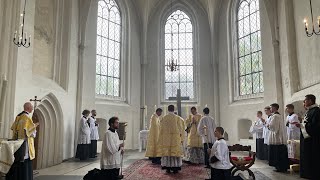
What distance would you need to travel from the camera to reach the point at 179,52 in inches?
664

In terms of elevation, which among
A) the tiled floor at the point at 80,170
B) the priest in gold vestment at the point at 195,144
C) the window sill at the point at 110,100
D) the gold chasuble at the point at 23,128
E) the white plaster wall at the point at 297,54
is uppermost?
the white plaster wall at the point at 297,54

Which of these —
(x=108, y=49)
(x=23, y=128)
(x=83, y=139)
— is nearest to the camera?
(x=23, y=128)

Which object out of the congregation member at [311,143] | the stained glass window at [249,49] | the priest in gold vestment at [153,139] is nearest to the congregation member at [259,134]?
the stained glass window at [249,49]

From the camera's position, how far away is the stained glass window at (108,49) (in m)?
14.4

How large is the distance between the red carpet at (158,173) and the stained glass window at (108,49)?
20.6 feet

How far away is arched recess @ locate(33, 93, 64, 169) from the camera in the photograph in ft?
31.6

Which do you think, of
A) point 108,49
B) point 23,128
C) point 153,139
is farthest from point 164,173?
point 108,49

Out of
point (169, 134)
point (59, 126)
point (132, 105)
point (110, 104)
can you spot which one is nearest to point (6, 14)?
point (59, 126)

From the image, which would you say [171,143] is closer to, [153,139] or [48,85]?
[153,139]

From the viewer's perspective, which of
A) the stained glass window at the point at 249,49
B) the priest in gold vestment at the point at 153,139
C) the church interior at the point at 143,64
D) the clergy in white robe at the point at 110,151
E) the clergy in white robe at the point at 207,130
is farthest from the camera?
the stained glass window at the point at 249,49

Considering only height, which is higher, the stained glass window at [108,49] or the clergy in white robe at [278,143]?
the stained glass window at [108,49]

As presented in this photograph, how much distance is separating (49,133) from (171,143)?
4.71 meters

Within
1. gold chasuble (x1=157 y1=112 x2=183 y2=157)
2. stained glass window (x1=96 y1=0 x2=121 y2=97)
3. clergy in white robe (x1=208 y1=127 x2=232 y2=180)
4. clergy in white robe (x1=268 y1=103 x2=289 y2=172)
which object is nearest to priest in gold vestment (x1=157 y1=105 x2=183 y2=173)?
gold chasuble (x1=157 y1=112 x2=183 y2=157)

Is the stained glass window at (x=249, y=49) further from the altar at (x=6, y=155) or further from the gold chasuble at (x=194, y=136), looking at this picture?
the altar at (x=6, y=155)
